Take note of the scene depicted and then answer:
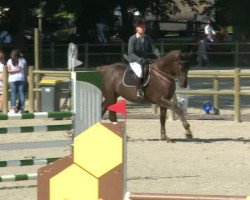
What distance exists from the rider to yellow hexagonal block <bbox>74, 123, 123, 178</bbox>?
9.03 meters

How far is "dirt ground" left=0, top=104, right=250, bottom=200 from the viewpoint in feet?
36.3

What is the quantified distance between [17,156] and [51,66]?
987 inches

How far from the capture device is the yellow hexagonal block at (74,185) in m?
6.99

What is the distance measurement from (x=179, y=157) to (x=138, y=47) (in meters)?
3.05

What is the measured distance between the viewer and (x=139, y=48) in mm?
16344

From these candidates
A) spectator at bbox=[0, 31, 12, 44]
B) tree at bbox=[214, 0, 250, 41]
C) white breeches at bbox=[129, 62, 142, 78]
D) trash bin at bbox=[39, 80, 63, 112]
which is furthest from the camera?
spectator at bbox=[0, 31, 12, 44]

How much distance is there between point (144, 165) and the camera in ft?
43.2

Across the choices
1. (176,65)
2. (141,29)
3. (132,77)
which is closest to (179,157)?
(176,65)

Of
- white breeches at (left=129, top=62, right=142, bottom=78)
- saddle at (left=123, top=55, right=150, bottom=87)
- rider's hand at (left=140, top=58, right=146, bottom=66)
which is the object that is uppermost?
rider's hand at (left=140, top=58, right=146, bottom=66)

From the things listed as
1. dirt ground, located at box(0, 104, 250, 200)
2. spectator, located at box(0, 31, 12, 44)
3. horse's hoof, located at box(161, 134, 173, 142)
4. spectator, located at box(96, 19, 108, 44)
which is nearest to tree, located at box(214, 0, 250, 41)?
spectator, located at box(96, 19, 108, 44)

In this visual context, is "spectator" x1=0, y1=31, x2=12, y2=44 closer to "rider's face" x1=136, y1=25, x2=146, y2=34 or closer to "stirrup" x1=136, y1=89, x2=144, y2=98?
"stirrup" x1=136, y1=89, x2=144, y2=98

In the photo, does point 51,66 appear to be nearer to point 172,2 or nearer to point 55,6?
point 55,6

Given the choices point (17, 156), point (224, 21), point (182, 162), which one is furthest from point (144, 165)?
point (224, 21)

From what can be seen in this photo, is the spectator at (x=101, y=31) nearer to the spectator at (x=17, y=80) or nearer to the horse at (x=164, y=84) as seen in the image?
the spectator at (x=17, y=80)
